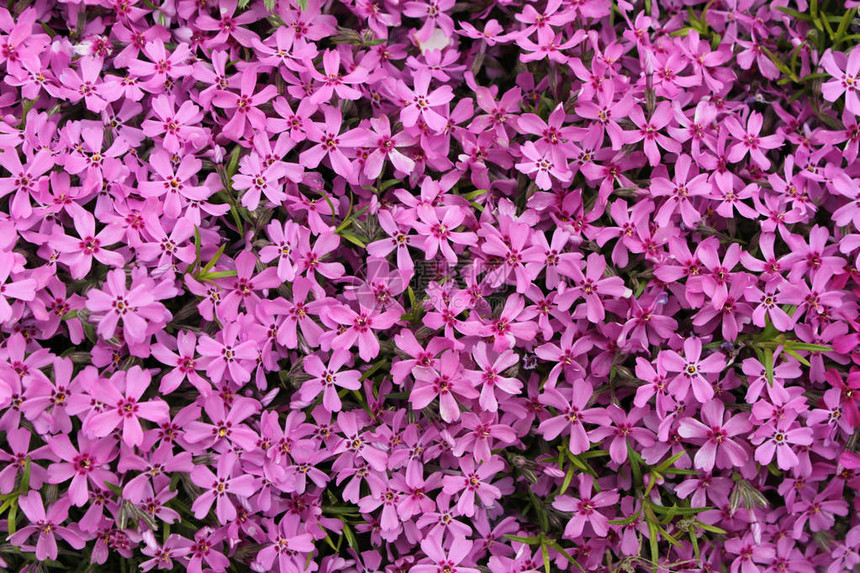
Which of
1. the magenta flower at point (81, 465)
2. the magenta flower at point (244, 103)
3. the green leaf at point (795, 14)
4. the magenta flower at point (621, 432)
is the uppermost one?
the green leaf at point (795, 14)

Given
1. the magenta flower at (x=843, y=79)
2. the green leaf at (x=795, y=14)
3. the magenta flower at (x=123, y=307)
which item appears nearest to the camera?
the magenta flower at (x=123, y=307)

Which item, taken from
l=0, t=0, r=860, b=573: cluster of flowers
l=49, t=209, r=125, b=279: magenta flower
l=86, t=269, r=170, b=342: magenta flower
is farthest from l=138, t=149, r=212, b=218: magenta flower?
l=86, t=269, r=170, b=342: magenta flower

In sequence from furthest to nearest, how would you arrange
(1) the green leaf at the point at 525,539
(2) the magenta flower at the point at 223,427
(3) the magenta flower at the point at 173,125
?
(1) the green leaf at the point at 525,539 < (3) the magenta flower at the point at 173,125 < (2) the magenta flower at the point at 223,427

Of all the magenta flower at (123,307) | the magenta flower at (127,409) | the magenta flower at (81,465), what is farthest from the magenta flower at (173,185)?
the magenta flower at (81,465)

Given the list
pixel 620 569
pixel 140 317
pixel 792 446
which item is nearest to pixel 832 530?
pixel 792 446

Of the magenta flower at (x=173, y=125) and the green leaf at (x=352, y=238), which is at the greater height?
the magenta flower at (x=173, y=125)

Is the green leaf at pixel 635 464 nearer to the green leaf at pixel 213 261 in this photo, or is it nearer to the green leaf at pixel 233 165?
the green leaf at pixel 213 261

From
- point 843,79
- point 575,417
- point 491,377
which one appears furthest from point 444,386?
point 843,79

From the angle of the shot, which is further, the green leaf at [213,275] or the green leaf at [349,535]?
the green leaf at [349,535]

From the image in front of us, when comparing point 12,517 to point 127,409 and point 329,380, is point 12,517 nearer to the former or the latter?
point 127,409
